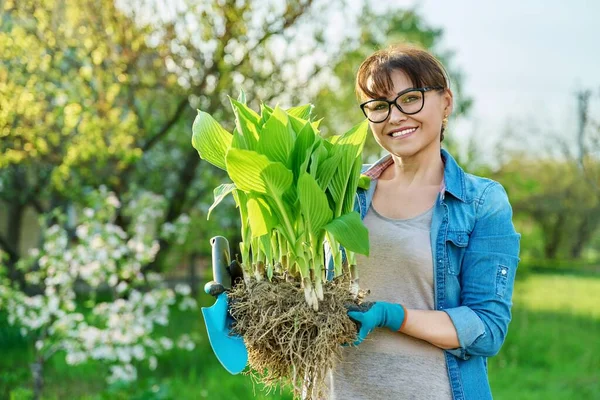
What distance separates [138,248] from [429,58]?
325cm

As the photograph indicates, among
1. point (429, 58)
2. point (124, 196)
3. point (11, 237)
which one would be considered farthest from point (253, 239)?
point (11, 237)

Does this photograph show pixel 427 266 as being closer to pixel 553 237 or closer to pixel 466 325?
pixel 466 325

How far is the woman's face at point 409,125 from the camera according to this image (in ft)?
5.91

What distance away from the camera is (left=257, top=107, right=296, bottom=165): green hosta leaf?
1.56m

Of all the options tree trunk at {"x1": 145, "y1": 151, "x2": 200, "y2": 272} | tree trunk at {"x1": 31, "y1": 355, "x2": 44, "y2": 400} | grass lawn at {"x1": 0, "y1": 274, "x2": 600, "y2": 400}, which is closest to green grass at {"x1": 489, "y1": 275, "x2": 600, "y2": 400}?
grass lawn at {"x1": 0, "y1": 274, "x2": 600, "y2": 400}

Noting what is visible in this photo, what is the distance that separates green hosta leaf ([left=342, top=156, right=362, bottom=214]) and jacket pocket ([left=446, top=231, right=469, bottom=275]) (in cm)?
29

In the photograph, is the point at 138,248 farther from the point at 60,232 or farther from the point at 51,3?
the point at 51,3

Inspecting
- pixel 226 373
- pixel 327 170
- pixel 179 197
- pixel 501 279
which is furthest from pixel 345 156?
pixel 179 197

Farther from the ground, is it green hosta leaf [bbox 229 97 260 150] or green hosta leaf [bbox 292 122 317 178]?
green hosta leaf [bbox 229 97 260 150]

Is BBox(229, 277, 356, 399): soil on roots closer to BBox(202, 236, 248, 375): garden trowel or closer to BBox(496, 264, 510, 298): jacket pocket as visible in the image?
BBox(202, 236, 248, 375): garden trowel

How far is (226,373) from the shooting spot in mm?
5879

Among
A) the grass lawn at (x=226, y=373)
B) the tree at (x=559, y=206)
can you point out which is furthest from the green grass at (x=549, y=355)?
the tree at (x=559, y=206)

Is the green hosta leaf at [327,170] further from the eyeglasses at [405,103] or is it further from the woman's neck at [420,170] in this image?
the woman's neck at [420,170]

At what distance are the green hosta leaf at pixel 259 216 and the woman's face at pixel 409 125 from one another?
39cm
